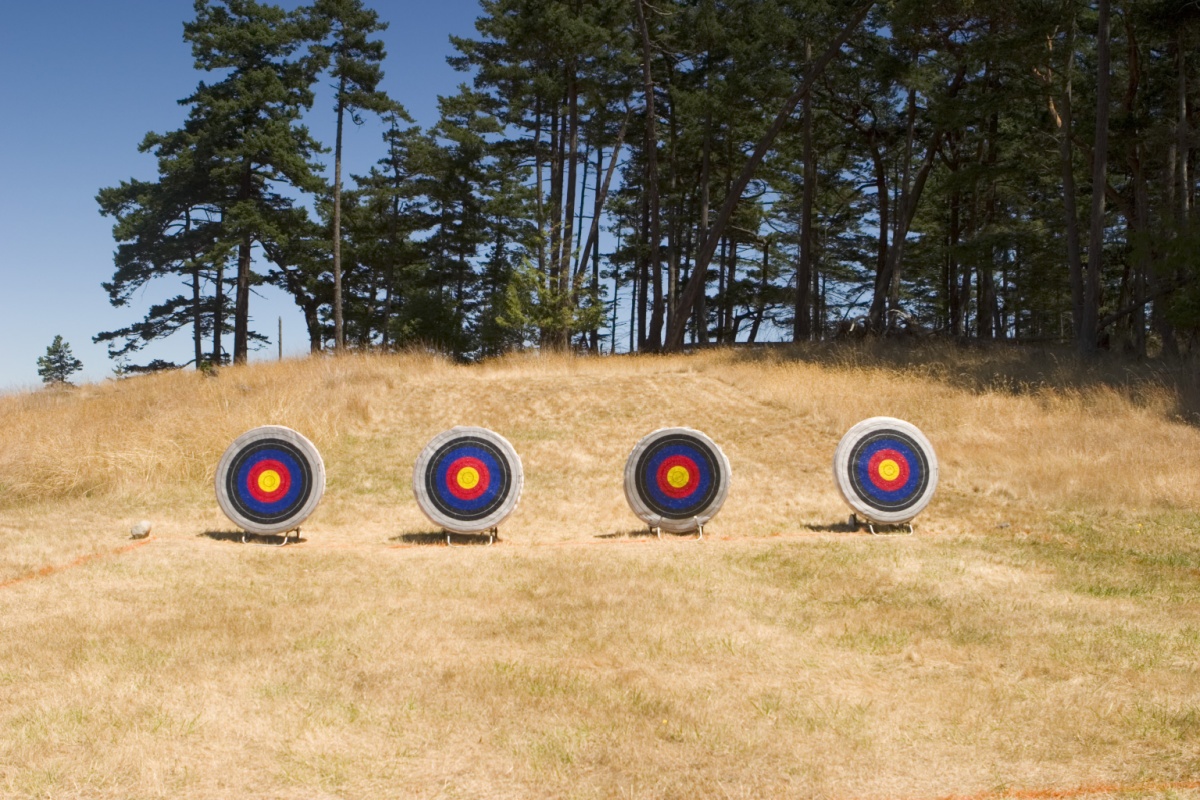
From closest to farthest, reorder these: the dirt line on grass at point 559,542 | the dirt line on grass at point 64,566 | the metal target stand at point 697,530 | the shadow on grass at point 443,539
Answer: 1. the dirt line on grass at point 64,566
2. the dirt line on grass at point 559,542
3. the shadow on grass at point 443,539
4. the metal target stand at point 697,530

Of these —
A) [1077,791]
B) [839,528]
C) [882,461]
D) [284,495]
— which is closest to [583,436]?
[839,528]

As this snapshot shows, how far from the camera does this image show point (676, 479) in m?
11.6

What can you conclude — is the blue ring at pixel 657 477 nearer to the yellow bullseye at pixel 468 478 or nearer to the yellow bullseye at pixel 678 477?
the yellow bullseye at pixel 678 477

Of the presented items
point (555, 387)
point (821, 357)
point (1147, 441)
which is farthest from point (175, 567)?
point (821, 357)

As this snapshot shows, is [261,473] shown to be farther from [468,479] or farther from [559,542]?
[559,542]

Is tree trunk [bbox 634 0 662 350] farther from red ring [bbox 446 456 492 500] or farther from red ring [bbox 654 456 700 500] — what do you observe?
red ring [bbox 446 456 492 500]

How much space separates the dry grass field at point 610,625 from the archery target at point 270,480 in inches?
17.3

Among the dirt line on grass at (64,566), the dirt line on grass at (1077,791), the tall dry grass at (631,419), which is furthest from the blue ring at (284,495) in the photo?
the dirt line on grass at (1077,791)

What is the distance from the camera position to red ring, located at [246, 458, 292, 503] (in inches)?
439

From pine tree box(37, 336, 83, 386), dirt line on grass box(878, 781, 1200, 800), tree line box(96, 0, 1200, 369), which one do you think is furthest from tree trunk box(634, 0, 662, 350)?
pine tree box(37, 336, 83, 386)

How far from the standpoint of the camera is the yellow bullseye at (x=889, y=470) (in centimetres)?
1184

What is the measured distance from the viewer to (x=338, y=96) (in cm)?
3216

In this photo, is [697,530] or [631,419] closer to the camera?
[697,530]

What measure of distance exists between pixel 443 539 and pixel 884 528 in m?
5.23
